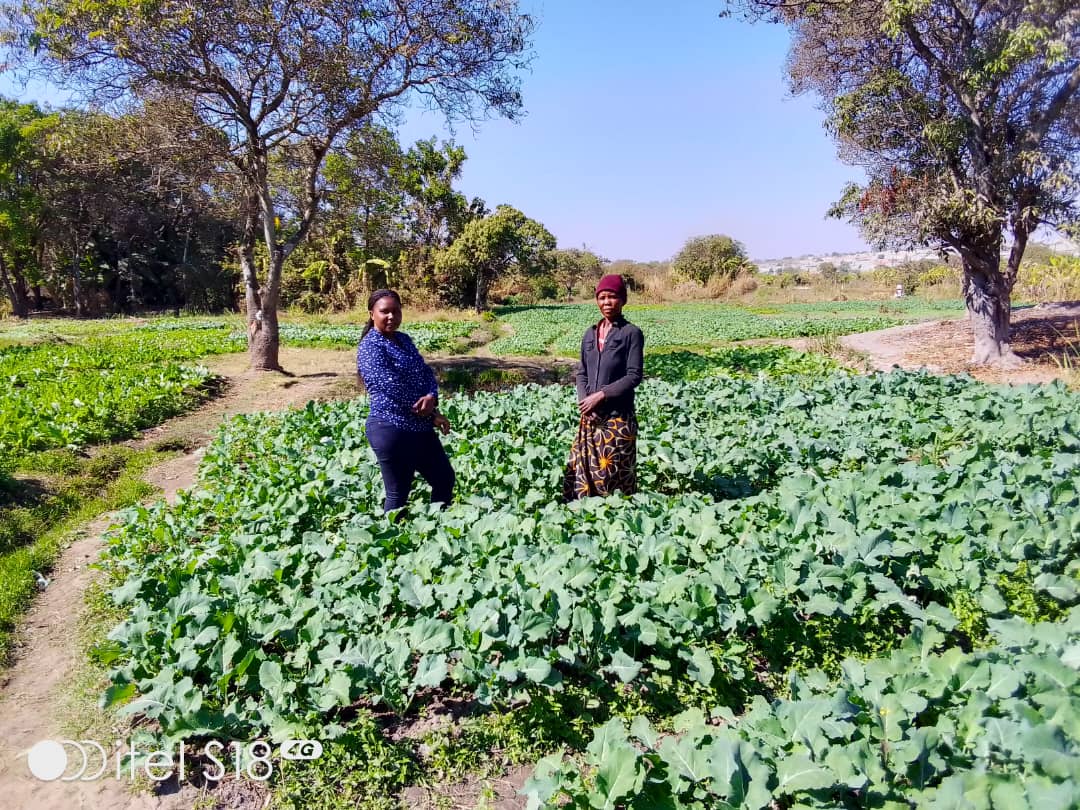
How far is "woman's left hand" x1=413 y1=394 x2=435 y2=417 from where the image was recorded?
4.25 m

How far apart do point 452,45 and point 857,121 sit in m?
7.83

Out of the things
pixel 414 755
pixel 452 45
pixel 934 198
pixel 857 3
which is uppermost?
pixel 857 3

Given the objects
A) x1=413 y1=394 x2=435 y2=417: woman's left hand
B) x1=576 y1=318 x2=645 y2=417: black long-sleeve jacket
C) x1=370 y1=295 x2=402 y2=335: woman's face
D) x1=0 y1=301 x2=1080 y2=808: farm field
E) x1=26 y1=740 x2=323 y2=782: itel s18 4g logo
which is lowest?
x1=26 y1=740 x2=323 y2=782: itel s18 4g logo

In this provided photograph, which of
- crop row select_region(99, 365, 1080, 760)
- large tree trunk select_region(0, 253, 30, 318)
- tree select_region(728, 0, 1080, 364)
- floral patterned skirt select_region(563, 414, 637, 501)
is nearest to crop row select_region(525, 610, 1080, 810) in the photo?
crop row select_region(99, 365, 1080, 760)

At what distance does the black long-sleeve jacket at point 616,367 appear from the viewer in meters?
4.37

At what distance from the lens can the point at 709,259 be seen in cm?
4978

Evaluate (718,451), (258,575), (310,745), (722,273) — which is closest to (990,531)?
(718,451)

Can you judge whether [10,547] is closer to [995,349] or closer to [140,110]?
[140,110]

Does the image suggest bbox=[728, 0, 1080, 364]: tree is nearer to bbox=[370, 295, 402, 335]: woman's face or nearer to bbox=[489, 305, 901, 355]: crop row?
bbox=[489, 305, 901, 355]: crop row

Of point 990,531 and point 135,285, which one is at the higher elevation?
point 135,285

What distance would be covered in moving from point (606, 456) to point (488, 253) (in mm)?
27094

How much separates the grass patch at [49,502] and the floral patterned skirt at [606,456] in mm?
3746

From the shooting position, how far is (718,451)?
544 cm

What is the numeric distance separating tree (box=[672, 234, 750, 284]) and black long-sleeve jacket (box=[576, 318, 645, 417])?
42.6 metres
